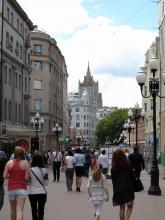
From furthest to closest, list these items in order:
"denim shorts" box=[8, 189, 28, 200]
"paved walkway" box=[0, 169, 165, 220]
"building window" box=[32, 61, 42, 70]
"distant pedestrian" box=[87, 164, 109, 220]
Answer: "building window" box=[32, 61, 42, 70] < "paved walkway" box=[0, 169, 165, 220] < "distant pedestrian" box=[87, 164, 109, 220] < "denim shorts" box=[8, 189, 28, 200]

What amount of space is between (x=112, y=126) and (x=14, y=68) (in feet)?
320

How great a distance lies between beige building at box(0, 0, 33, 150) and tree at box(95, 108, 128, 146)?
8482 cm

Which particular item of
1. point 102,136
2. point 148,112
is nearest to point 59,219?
point 148,112

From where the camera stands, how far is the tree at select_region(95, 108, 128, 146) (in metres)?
153

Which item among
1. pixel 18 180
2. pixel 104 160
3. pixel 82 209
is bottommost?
pixel 82 209

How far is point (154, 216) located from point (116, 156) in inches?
153

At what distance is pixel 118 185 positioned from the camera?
40.9 ft

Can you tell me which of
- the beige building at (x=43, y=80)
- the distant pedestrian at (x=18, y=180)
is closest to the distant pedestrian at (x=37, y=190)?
the distant pedestrian at (x=18, y=180)

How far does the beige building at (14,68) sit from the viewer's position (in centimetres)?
5450

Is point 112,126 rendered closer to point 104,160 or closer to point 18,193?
point 104,160

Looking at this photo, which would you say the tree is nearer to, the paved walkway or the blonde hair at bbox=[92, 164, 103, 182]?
the paved walkway

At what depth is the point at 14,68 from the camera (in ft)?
197

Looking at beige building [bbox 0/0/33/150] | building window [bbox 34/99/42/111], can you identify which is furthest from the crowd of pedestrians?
building window [bbox 34/99/42/111]

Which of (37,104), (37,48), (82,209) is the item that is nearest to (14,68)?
(37,48)
